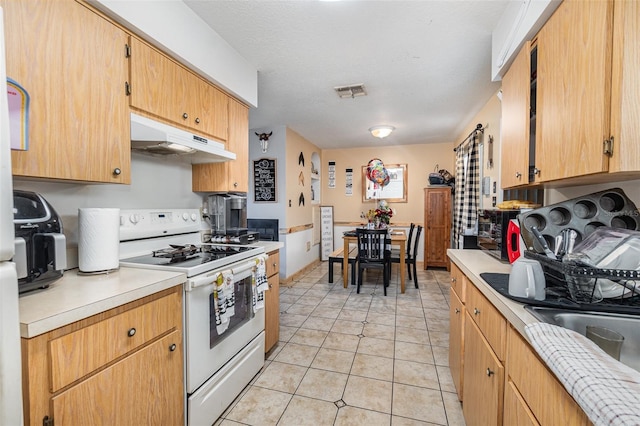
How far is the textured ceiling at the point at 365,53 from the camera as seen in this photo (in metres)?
1.72

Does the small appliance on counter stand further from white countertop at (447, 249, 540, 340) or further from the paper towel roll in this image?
white countertop at (447, 249, 540, 340)

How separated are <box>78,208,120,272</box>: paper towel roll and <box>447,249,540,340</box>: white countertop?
1.70 metres

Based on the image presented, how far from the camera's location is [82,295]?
101cm

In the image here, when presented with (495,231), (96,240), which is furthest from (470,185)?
(96,240)

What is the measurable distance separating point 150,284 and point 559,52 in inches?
78.1

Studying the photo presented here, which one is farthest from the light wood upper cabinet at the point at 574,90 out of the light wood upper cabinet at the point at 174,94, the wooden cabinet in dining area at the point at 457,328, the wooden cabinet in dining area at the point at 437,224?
the wooden cabinet in dining area at the point at 437,224

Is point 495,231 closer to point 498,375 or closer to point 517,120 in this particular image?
point 517,120

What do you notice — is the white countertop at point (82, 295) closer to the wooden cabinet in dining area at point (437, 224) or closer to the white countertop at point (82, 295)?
the white countertop at point (82, 295)

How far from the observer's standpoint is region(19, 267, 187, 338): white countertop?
2.68 feet

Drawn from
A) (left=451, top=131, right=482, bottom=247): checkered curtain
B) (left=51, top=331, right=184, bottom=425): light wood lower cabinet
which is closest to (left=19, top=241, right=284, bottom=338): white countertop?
(left=51, top=331, right=184, bottom=425): light wood lower cabinet

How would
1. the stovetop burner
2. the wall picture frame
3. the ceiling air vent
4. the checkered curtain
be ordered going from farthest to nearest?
the wall picture frame → the checkered curtain → the ceiling air vent → the stovetop burner

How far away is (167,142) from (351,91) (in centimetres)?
201

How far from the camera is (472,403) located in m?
1.34

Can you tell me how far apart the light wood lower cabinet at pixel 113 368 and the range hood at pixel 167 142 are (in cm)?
83
